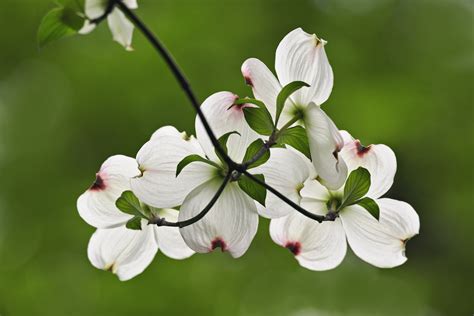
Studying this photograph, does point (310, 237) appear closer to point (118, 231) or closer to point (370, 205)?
point (370, 205)

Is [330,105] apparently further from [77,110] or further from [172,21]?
[77,110]

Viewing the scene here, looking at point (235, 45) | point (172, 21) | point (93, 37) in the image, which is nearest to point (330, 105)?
point (235, 45)

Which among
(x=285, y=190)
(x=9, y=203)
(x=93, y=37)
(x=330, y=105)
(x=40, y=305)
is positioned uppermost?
(x=285, y=190)

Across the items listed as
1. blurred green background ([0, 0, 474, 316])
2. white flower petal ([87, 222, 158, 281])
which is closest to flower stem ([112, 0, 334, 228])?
white flower petal ([87, 222, 158, 281])

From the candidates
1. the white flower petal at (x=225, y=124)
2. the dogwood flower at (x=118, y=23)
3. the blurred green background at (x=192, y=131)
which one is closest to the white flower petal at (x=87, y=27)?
the dogwood flower at (x=118, y=23)

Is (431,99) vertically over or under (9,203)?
under

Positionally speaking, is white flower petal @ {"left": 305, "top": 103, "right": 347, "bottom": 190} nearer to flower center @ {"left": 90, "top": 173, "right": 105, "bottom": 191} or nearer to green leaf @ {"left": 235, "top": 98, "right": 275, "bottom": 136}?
green leaf @ {"left": 235, "top": 98, "right": 275, "bottom": 136}
